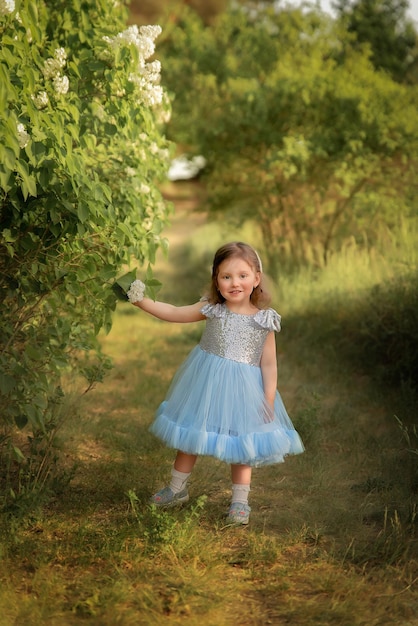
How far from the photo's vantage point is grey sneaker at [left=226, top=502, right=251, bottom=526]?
3.67m

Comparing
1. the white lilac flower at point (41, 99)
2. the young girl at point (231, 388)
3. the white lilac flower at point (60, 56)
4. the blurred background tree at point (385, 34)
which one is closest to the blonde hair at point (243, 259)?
the young girl at point (231, 388)

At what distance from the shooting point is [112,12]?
4.79 metres

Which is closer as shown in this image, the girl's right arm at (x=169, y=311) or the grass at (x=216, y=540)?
the grass at (x=216, y=540)

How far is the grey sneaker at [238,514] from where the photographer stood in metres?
3.67

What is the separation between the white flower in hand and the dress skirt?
44 centimetres

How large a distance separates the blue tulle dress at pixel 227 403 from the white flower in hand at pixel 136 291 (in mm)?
361

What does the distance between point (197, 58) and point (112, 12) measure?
Result: 835cm

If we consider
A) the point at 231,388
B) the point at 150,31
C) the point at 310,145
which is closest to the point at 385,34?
the point at 310,145

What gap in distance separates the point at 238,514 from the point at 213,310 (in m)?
0.91

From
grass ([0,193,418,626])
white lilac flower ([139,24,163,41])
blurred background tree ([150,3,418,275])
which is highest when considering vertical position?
blurred background tree ([150,3,418,275])

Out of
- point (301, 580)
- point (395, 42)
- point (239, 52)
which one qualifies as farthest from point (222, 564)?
point (395, 42)

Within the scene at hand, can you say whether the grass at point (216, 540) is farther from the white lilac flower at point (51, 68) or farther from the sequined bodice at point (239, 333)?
the white lilac flower at point (51, 68)

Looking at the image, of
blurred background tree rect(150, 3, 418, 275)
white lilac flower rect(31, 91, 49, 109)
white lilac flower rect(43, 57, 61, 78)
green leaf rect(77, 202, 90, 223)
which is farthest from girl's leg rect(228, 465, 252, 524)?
blurred background tree rect(150, 3, 418, 275)

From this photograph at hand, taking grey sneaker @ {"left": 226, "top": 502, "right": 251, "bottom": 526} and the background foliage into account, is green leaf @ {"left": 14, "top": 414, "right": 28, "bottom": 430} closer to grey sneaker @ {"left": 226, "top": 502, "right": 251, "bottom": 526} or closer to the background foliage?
the background foliage
